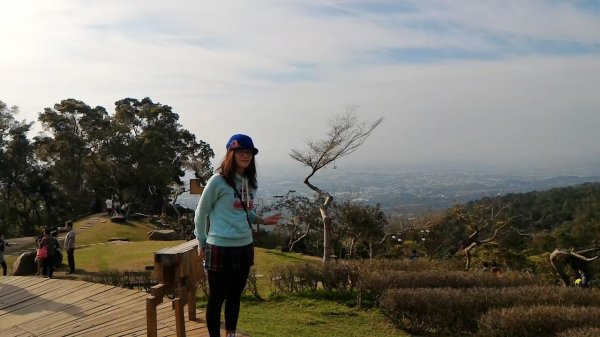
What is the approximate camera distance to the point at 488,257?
1814cm

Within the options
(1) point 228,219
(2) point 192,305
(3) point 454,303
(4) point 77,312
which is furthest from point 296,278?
(1) point 228,219

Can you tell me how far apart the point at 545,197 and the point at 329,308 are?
41848mm

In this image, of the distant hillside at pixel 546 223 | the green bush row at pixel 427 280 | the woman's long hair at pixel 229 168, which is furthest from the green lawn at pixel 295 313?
the distant hillside at pixel 546 223

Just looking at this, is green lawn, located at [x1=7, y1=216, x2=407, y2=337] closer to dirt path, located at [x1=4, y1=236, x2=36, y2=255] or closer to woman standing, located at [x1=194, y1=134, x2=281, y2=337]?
woman standing, located at [x1=194, y1=134, x2=281, y2=337]

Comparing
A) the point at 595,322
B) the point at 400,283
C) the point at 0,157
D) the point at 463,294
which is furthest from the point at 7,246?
the point at 595,322

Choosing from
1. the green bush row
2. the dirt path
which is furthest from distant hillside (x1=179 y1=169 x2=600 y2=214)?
the dirt path

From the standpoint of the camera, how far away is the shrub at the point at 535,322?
5923 millimetres

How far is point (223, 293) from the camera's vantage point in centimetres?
358

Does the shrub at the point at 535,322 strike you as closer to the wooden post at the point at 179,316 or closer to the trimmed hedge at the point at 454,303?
the trimmed hedge at the point at 454,303

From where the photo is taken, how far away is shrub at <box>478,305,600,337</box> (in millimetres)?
5923

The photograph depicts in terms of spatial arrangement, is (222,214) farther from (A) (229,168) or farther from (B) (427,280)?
(B) (427,280)

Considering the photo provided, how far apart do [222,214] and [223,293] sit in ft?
1.81

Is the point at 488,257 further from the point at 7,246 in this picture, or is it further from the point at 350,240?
the point at 7,246

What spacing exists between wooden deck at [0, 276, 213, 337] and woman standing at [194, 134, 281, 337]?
1033 mm
